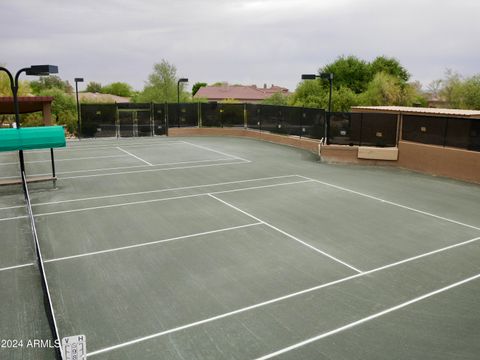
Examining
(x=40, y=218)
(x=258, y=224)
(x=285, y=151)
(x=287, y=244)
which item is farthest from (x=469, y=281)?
(x=285, y=151)

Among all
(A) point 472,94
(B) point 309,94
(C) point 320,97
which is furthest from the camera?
(B) point 309,94

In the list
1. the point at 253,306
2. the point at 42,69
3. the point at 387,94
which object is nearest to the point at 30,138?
the point at 42,69

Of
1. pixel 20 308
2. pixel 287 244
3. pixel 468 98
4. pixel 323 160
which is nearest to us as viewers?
pixel 20 308

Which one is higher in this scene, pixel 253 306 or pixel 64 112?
pixel 64 112

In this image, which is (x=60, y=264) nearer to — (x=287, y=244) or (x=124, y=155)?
(x=287, y=244)

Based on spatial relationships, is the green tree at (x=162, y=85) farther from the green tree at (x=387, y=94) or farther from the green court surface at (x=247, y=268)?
the green court surface at (x=247, y=268)

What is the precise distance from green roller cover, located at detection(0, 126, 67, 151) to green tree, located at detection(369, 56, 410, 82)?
6022 centimetres

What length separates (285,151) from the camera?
27484mm

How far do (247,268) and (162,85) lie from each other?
78.5m

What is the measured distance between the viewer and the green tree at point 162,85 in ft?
271

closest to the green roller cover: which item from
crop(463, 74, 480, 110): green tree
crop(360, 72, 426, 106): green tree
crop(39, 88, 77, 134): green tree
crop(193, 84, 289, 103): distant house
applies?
crop(360, 72, 426, 106): green tree

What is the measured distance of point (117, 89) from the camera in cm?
16588

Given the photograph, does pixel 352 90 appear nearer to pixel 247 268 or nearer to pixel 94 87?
pixel 247 268

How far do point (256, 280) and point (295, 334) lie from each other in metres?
2.13
